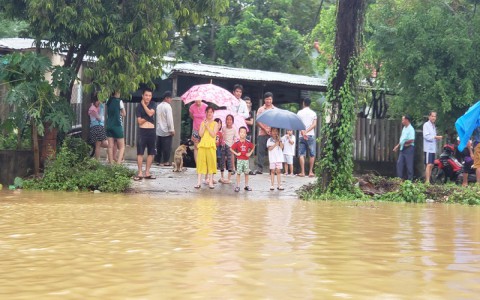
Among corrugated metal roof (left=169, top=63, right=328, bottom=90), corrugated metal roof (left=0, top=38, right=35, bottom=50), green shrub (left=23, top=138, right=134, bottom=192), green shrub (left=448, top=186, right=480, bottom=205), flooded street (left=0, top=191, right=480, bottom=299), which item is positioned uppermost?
corrugated metal roof (left=0, top=38, right=35, bottom=50)

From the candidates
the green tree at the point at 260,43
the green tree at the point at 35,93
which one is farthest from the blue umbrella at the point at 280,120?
the green tree at the point at 260,43

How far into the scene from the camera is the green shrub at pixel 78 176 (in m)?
12.2

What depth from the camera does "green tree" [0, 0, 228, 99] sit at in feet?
40.9

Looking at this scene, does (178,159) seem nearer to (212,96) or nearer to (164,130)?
(164,130)

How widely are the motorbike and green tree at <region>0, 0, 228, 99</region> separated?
319 inches

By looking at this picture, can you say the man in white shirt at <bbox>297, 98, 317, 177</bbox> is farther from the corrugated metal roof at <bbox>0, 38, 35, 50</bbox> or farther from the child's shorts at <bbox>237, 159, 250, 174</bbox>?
the corrugated metal roof at <bbox>0, 38, 35, 50</bbox>

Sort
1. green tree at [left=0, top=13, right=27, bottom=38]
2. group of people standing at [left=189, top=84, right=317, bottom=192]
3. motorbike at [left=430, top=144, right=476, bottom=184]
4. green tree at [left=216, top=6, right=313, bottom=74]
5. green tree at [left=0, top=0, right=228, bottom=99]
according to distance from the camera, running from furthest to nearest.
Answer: green tree at [left=0, top=13, right=27, bottom=38]
green tree at [left=216, top=6, right=313, bottom=74]
motorbike at [left=430, top=144, right=476, bottom=184]
group of people standing at [left=189, top=84, right=317, bottom=192]
green tree at [left=0, top=0, right=228, bottom=99]

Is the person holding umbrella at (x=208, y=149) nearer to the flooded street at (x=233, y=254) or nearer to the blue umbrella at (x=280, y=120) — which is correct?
the blue umbrella at (x=280, y=120)

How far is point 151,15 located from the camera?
43.3 ft

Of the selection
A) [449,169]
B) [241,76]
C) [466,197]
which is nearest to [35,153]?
[241,76]

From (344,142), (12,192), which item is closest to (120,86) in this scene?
(12,192)

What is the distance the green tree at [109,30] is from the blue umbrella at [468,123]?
5949 millimetres

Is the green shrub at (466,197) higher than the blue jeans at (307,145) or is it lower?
lower

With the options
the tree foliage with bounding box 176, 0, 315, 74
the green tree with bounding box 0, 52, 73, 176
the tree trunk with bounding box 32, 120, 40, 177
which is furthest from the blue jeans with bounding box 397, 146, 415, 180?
the tree foliage with bounding box 176, 0, 315, 74
